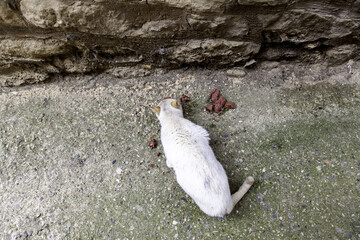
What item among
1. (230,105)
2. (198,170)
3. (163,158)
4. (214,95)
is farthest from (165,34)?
(198,170)

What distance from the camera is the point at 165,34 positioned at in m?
2.72

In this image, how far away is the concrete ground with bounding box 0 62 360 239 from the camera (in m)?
2.32

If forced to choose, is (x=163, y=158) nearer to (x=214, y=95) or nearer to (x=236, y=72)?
(x=214, y=95)

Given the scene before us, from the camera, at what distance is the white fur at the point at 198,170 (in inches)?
80.2

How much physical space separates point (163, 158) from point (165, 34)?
60.5 inches

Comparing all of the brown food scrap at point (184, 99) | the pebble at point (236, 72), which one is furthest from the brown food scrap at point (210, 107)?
the pebble at point (236, 72)

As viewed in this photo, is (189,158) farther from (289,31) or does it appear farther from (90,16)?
(289,31)

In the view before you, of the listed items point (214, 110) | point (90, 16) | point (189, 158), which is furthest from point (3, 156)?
point (214, 110)

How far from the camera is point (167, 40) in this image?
111 inches

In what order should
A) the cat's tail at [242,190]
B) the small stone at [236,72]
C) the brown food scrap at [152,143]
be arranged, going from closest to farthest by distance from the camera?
the cat's tail at [242,190] < the brown food scrap at [152,143] < the small stone at [236,72]

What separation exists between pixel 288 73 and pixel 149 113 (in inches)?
82.8

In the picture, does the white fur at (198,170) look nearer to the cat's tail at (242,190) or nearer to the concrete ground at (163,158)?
the cat's tail at (242,190)

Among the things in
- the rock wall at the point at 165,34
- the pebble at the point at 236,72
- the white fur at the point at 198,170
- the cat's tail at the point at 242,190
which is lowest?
the cat's tail at the point at 242,190

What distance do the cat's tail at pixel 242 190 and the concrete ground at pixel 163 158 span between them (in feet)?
0.41
